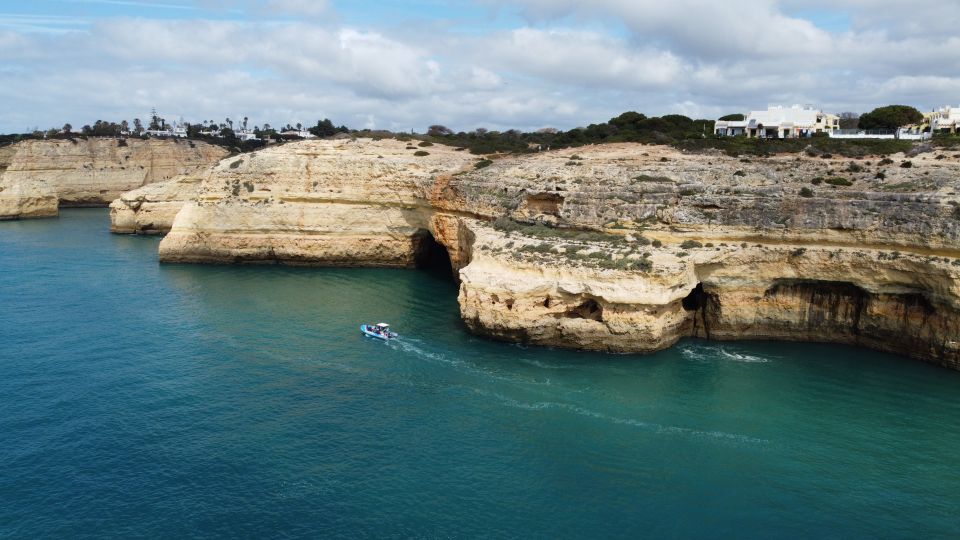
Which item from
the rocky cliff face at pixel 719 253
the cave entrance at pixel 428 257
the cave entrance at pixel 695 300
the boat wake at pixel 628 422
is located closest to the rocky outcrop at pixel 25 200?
the cave entrance at pixel 428 257

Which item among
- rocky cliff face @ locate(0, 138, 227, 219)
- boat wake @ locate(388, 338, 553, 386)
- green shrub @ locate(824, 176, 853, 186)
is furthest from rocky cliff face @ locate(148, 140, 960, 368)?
rocky cliff face @ locate(0, 138, 227, 219)

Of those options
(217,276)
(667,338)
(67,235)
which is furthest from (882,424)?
(67,235)

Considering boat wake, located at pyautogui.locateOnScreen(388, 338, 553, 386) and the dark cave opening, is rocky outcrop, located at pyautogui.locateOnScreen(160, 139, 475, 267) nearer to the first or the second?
boat wake, located at pyautogui.locateOnScreen(388, 338, 553, 386)

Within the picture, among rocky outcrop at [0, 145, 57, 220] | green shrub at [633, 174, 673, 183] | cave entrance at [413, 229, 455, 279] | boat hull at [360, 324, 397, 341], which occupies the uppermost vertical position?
green shrub at [633, 174, 673, 183]

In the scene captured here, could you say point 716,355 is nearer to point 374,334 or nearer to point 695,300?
point 695,300

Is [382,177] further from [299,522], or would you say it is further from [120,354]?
[299,522]

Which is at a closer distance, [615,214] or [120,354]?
[120,354]
